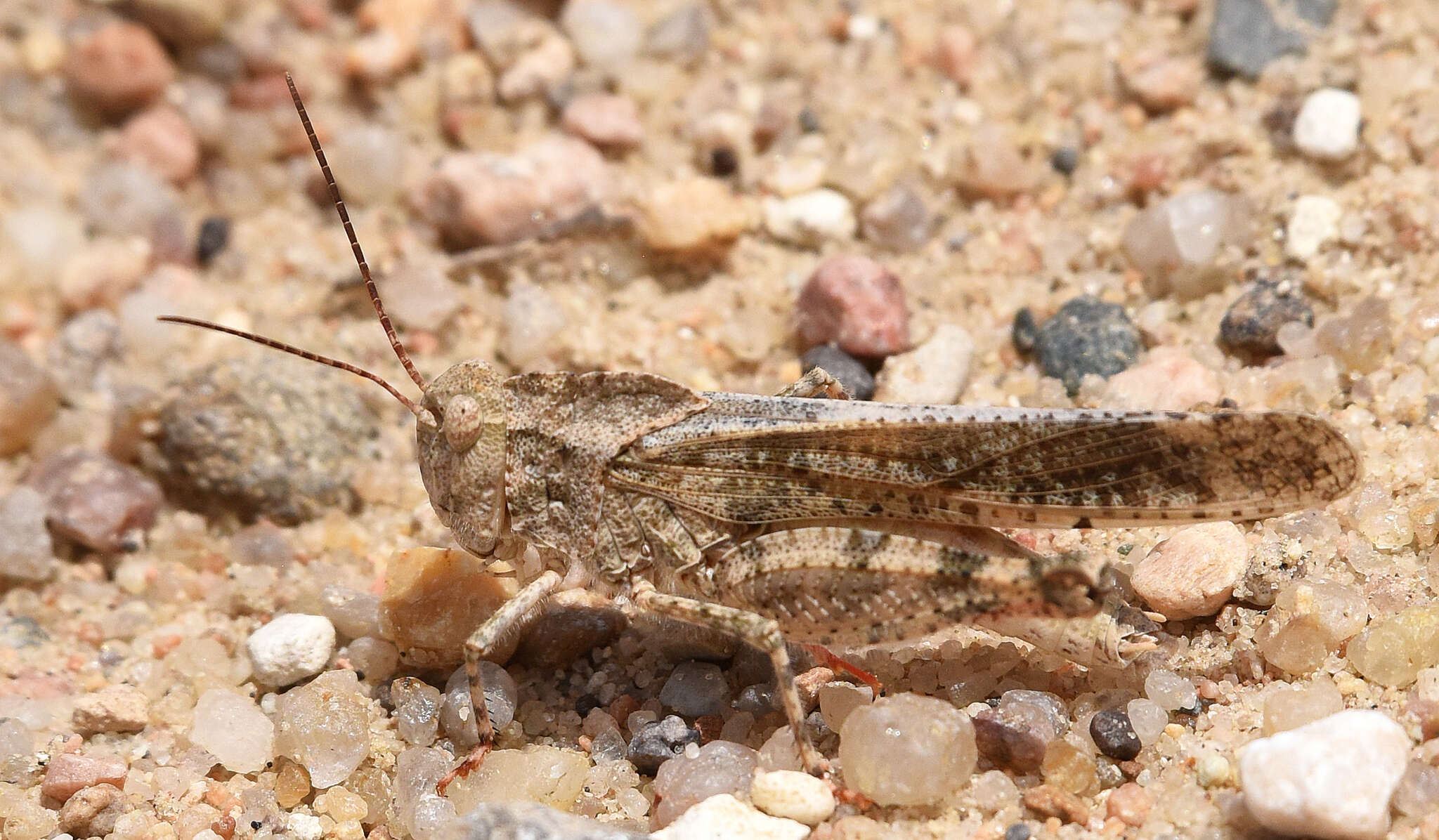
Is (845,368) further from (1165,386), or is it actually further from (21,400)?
(21,400)

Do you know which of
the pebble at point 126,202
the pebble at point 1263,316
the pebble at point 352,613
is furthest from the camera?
the pebble at point 126,202

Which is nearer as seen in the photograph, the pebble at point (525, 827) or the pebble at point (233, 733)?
the pebble at point (525, 827)

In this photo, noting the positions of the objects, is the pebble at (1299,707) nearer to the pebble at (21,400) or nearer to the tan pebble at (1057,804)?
the tan pebble at (1057,804)

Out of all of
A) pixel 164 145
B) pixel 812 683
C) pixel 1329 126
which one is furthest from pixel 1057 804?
pixel 164 145

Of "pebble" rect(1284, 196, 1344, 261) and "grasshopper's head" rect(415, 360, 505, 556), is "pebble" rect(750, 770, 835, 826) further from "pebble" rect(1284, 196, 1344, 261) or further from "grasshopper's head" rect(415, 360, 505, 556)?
"pebble" rect(1284, 196, 1344, 261)

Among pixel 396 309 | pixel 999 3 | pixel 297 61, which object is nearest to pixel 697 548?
pixel 396 309

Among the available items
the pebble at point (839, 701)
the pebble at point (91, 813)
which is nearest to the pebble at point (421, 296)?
the pebble at point (91, 813)
